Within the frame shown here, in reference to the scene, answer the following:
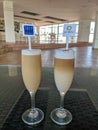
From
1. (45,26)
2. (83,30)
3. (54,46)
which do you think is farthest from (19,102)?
(45,26)

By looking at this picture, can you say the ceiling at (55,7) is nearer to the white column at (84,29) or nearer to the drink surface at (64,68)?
the white column at (84,29)

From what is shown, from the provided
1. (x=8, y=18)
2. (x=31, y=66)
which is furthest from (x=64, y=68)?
(x=8, y=18)

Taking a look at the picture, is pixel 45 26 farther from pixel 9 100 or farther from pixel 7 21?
pixel 9 100

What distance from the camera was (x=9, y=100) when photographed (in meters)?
0.72

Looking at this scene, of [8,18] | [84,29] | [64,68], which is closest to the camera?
[64,68]

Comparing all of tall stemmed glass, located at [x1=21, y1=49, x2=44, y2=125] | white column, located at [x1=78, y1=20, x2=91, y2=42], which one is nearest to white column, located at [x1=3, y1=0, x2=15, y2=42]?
tall stemmed glass, located at [x1=21, y1=49, x2=44, y2=125]

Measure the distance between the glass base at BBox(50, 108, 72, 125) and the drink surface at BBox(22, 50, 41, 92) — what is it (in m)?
0.18

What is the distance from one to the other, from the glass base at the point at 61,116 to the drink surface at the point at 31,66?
180 millimetres

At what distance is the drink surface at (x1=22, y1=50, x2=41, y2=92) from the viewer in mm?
537

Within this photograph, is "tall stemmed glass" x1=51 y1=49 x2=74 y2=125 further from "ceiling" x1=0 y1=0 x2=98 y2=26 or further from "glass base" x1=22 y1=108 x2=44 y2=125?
"ceiling" x1=0 y1=0 x2=98 y2=26

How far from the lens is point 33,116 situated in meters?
0.60

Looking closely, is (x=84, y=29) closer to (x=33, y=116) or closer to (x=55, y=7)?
(x=55, y=7)

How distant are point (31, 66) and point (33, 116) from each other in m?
0.25

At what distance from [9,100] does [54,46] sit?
299 inches
